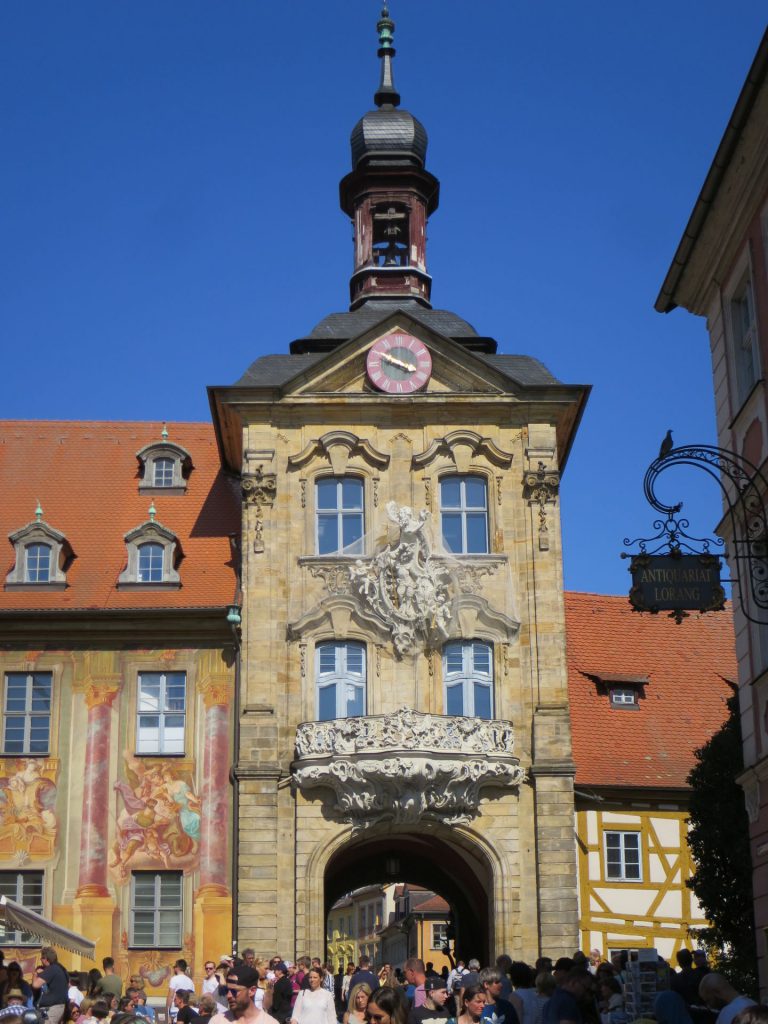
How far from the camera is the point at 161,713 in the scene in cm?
3266

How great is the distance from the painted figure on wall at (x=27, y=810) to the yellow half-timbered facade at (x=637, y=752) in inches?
430

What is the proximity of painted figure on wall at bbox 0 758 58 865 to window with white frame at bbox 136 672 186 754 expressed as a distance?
1.89 m

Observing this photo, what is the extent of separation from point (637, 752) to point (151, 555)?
1160cm

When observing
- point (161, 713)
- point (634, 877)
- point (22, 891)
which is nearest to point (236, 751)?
point (161, 713)

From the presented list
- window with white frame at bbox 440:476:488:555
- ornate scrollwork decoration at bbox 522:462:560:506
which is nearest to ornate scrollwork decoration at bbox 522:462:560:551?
ornate scrollwork decoration at bbox 522:462:560:506

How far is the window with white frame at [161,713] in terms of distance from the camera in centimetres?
3247

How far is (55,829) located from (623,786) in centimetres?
1195

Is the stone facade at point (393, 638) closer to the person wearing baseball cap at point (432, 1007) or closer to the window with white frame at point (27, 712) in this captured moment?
the window with white frame at point (27, 712)

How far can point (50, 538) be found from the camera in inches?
1352

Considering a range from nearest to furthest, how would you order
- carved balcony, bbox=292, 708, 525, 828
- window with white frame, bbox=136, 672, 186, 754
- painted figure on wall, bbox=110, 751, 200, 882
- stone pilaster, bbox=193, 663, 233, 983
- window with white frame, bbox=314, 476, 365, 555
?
1. carved balcony, bbox=292, 708, 525, 828
2. stone pilaster, bbox=193, 663, 233, 983
3. painted figure on wall, bbox=110, 751, 200, 882
4. window with white frame, bbox=136, 672, 186, 754
5. window with white frame, bbox=314, 476, 365, 555

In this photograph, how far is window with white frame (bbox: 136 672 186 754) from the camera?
32.5m

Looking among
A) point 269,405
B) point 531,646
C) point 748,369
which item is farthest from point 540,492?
point 748,369

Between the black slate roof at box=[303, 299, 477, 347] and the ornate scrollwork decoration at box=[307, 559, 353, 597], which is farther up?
the black slate roof at box=[303, 299, 477, 347]

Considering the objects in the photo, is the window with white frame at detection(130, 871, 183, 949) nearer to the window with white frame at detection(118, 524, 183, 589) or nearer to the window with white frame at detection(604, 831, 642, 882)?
the window with white frame at detection(118, 524, 183, 589)
